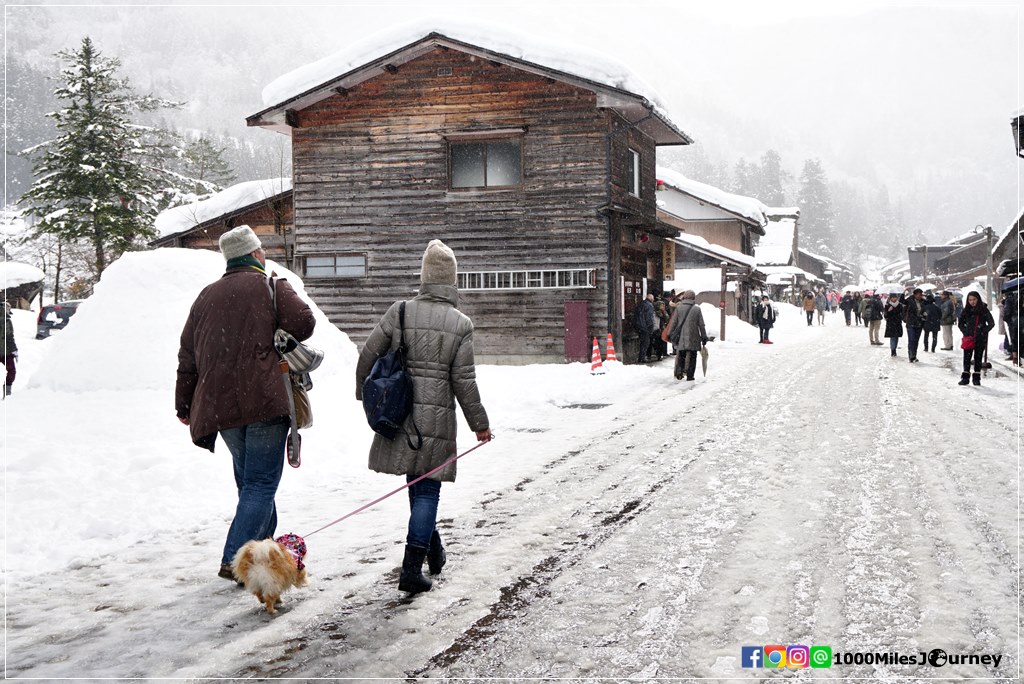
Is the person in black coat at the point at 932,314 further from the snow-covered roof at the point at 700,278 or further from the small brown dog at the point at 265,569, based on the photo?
the small brown dog at the point at 265,569

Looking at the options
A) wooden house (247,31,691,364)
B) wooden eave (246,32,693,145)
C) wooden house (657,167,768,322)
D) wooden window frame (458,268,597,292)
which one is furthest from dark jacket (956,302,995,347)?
wooden house (657,167,768,322)

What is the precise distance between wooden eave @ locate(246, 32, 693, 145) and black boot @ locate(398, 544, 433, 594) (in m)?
15.2

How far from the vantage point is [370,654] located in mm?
3672

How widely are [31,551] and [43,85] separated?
140m

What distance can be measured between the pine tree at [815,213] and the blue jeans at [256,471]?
395 feet

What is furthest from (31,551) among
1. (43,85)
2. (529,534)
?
(43,85)

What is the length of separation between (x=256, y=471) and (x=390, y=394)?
0.84m

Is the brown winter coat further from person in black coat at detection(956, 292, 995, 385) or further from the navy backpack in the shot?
person in black coat at detection(956, 292, 995, 385)

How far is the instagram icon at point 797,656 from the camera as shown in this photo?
3602mm

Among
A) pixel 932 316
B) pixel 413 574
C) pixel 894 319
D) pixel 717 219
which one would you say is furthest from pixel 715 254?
pixel 413 574

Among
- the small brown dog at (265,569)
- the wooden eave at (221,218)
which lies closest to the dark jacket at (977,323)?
the small brown dog at (265,569)

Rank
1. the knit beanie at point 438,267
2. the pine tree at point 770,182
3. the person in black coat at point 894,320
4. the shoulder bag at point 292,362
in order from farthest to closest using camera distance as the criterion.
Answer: the pine tree at point 770,182 → the person in black coat at point 894,320 → the knit beanie at point 438,267 → the shoulder bag at point 292,362

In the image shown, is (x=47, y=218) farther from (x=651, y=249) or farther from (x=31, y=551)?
(x=31, y=551)

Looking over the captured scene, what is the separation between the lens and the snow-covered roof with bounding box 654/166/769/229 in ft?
128
